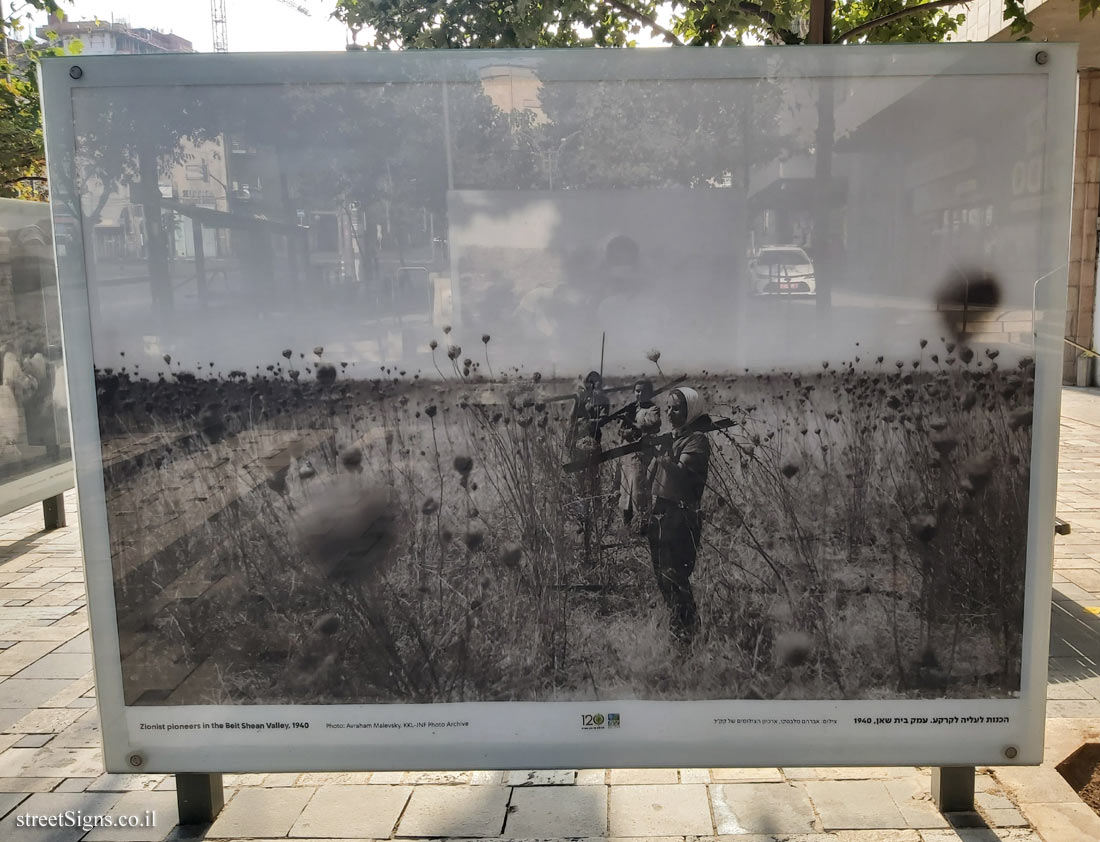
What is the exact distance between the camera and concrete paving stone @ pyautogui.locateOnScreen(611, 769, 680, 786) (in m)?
3.52

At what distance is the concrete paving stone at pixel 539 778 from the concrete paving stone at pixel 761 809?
565mm

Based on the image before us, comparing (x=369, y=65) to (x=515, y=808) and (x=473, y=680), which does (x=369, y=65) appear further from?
(x=515, y=808)

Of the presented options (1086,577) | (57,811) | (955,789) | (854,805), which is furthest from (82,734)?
(1086,577)

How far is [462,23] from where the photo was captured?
5.21 metres

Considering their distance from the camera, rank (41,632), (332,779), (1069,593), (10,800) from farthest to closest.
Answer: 1. (1069,593)
2. (41,632)
3. (332,779)
4. (10,800)

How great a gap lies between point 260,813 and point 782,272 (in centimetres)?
268

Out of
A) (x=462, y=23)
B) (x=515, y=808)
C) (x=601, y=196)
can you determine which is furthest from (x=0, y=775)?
(x=462, y=23)

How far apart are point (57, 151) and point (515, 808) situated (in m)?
2.72

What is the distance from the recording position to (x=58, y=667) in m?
4.86

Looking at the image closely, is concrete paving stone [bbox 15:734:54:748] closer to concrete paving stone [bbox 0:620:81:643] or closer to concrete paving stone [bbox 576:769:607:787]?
concrete paving stone [bbox 0:620:81:643]

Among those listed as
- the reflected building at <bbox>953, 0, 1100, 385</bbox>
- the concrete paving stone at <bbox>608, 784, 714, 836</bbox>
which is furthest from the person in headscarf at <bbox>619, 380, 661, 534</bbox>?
the reflected building at <bbox>953, 0, 1100, 385</bbox>

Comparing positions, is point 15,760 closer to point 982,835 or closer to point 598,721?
point 598,721

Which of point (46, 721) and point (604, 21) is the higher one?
point (604, 21)

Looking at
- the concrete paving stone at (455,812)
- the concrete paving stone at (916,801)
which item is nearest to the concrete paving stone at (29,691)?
the concrete paving stone at (455,812)
